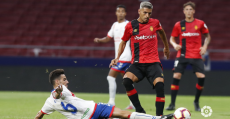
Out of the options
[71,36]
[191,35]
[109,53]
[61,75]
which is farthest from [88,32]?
[61,75]

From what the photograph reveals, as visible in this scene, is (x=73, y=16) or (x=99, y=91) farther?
(x=73, y=16)

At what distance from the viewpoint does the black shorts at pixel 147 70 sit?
4699mm

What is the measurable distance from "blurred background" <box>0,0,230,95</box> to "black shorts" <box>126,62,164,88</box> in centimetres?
401

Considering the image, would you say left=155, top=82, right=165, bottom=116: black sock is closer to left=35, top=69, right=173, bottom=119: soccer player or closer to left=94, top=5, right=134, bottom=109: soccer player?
left=35, top=69, right=173, bottom=119: soccer player

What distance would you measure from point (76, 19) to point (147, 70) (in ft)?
41.7

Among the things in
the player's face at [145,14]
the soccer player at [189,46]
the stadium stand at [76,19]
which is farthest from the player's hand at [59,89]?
the stadium stand at [76,19]

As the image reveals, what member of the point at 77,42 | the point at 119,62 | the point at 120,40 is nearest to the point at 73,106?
the point at 119,62

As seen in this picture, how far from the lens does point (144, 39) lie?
4.81 metres

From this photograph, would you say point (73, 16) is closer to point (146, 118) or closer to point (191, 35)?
point (191, 35)

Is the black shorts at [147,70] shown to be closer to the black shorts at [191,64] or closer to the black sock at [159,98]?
the black sock at [159,98]

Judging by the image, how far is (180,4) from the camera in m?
17.7

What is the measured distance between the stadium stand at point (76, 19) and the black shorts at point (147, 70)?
9.79 metres

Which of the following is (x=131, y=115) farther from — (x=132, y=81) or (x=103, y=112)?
(x=132, y=81)

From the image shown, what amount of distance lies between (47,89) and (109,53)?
3231mm
